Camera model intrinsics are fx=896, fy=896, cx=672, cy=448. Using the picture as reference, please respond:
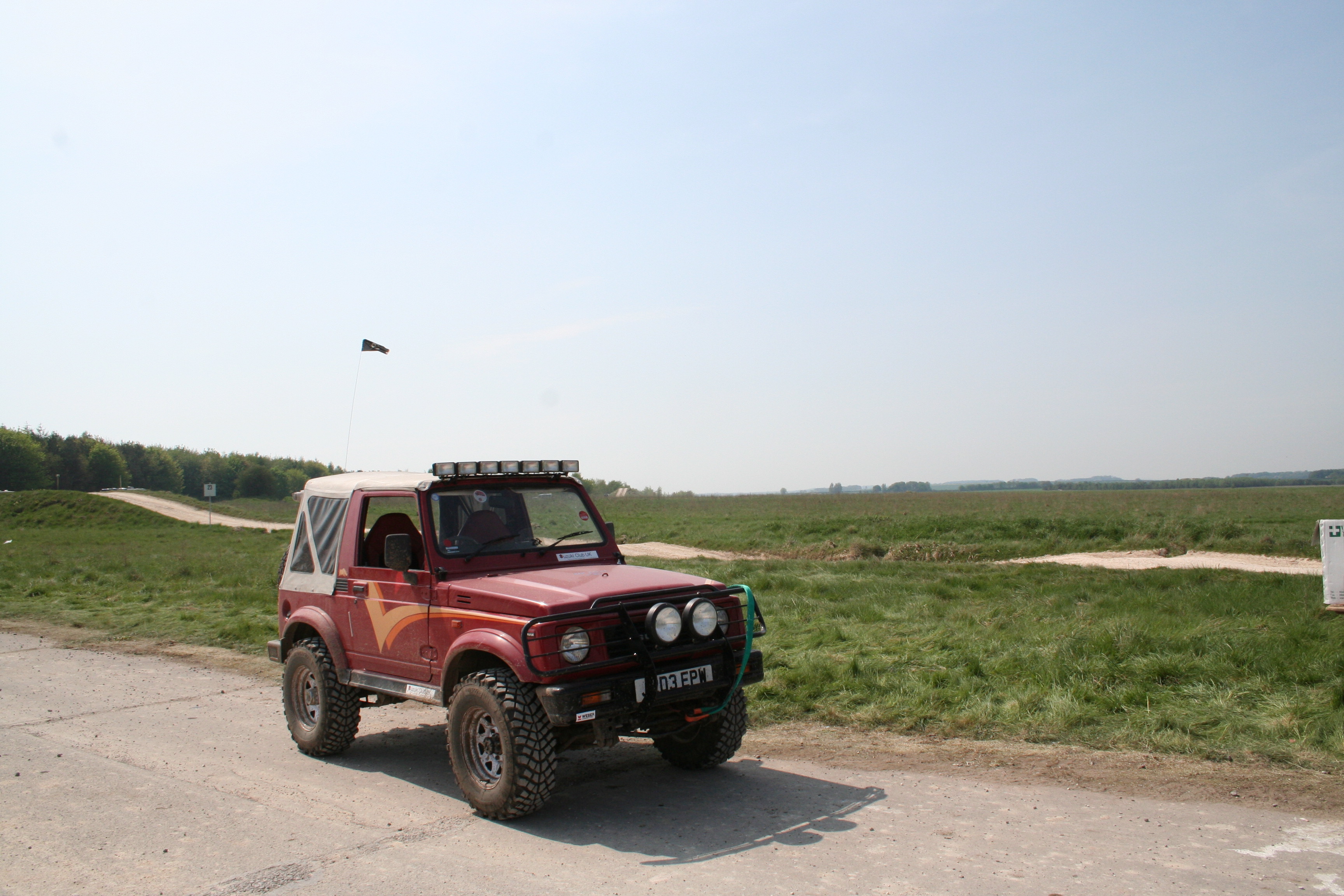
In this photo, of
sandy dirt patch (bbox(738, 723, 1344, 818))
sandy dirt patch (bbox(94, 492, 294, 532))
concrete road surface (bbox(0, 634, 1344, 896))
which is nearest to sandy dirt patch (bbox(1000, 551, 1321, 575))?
sandy dirt patch (bbox(738, 723, 1344, 818))

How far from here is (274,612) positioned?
50.6 ft

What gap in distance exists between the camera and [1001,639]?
396 inches

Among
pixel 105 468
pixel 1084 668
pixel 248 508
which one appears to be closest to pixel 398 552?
pixel 1084 668

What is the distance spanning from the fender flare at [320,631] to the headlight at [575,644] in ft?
8.54

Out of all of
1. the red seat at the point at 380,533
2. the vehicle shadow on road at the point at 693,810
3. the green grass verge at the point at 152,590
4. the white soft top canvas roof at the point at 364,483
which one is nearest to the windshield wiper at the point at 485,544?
the white soft top canvas roof at the point at 364,483

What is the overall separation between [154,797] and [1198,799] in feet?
22.3

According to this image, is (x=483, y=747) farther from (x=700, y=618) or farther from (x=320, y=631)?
(x=320, y=631)

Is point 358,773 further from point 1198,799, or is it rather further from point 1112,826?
point 1198,799

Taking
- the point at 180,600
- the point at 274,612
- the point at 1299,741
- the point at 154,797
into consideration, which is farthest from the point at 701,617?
the point at 180,600

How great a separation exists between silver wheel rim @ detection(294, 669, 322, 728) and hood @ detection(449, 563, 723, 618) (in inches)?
83.6

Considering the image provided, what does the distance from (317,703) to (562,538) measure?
243 centimetres

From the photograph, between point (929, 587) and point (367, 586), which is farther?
point (929, 587)

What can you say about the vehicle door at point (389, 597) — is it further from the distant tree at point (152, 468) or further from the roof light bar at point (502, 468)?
the distant tree at point (152, 468)

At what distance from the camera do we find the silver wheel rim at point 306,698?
732 cm
